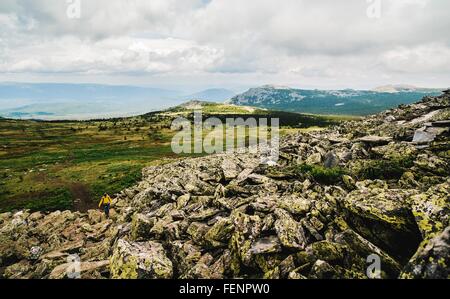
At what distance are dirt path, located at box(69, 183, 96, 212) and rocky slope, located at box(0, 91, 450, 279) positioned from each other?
13.2 meters

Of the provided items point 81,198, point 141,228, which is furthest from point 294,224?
point 81,198

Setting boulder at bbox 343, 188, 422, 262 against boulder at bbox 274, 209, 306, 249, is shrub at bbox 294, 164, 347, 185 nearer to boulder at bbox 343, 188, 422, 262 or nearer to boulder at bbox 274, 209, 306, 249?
boulder at bbox 343, 188, 422, 262

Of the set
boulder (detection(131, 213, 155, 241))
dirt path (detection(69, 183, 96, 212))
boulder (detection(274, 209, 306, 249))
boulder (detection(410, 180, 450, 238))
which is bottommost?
dirt path (detection(69, 183, 96, 212))

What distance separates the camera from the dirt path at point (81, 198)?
42969 mm

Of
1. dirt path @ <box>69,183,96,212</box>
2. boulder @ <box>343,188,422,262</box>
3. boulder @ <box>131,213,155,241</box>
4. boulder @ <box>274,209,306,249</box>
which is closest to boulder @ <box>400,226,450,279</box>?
boulder @ <box>343,188,422,262</box>

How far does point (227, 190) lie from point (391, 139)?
15.5 m

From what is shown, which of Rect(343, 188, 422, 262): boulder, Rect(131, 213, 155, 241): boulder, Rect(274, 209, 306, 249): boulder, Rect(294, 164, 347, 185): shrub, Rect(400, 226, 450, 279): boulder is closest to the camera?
Rect(400, 226, 450, 279): boulder

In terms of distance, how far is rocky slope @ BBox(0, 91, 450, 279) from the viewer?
13.7 meters

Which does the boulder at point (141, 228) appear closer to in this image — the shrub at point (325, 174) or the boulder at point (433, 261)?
the shrub at point (325, 174)

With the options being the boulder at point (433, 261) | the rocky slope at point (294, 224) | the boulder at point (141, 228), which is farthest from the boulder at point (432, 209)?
the boulder at point (141, 228)
